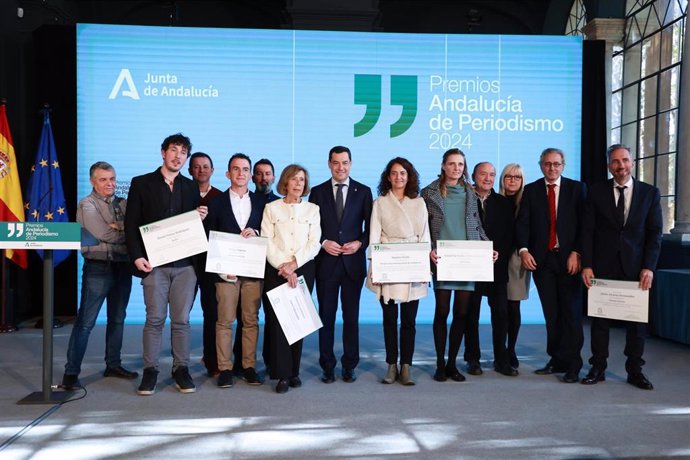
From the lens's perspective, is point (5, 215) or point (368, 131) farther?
Answer: point (368, 131)

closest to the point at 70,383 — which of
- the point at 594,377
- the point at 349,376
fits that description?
the point at 349,376

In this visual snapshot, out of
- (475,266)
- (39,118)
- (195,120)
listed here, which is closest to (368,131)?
(195,120)

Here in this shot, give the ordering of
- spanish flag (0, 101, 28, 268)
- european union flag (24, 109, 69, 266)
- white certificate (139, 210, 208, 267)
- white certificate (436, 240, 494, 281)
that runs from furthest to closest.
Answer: european union flag (24, 109, 69, 266)
spanish flag (0, 101, 28, 268)
white certificate (436, 240, 494, 281)
white certificate (139, 210, 208, 267)

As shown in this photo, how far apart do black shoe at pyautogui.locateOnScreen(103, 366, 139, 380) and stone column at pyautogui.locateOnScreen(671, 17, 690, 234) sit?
4.89 metres

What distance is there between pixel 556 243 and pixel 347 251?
4.41ft

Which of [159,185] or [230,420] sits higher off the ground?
[159,185]

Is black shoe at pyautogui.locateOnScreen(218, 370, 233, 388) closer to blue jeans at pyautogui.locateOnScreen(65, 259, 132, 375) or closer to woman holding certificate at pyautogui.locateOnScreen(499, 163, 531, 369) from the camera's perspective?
blue jeans at pyautogui.locateOnScreen(65, 259, 132, 375)

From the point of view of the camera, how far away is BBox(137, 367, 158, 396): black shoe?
3.79 m

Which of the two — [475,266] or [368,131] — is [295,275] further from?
[368,131]

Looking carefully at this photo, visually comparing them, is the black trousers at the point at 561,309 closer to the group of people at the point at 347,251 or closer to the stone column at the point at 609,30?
the group of people at the point at 347,251

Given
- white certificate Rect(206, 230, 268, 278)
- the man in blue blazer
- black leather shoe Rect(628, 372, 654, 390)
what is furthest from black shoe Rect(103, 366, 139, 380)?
black leather shoe Rect(628, 372, 654, 390)

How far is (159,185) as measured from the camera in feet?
12.5

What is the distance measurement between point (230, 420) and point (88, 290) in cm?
132

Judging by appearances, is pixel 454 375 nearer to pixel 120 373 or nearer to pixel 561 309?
pixel 561 309
